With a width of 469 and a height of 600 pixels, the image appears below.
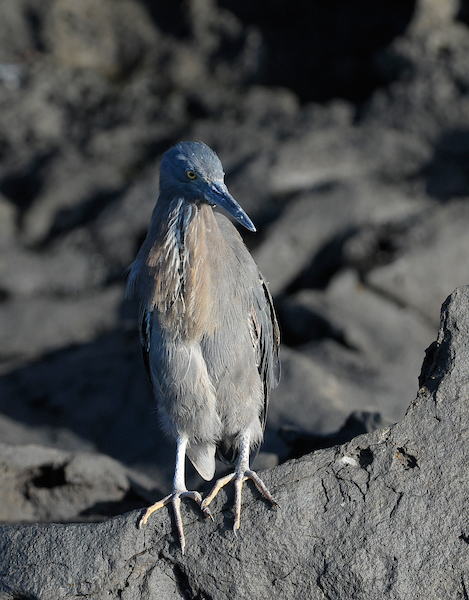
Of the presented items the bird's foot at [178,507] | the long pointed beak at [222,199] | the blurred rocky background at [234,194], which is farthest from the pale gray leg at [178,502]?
the long pointed beak at [222,199]

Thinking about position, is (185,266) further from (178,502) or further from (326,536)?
(326,536)

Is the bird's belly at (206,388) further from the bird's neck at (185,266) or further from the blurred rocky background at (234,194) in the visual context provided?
the blurred rocky background at (234,194)

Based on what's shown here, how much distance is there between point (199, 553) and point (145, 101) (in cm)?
829

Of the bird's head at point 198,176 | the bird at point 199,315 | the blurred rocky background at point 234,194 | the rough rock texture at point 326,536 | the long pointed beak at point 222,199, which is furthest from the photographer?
the blurred rocky background at point 234,194

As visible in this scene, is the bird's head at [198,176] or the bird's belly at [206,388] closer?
the bird's head at [198,176]

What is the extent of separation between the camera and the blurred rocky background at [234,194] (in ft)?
18.3

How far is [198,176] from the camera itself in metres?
3.32

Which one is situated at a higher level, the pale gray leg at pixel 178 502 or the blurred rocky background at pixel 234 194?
the blurred rocky background at pixel 234 194

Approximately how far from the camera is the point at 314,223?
298 inches

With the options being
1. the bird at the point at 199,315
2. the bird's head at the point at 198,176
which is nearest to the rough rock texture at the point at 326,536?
the bird at the point at 199,315

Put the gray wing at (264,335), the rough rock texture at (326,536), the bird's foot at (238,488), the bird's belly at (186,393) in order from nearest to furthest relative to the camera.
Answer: the rough rock texture at (326,536)
the bird's foot at (238,488)
the bird's belly at (186,393)
the gray wing at (264,335)

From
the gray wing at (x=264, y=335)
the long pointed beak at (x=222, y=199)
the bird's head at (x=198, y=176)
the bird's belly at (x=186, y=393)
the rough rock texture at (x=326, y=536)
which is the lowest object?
the rough rock texture at (x=326, y=536)

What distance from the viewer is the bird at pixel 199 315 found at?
3.41m

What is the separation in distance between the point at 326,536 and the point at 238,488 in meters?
0.48
